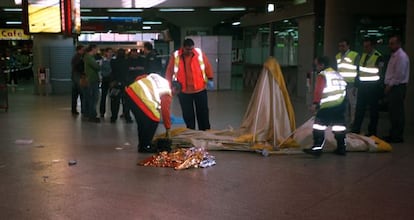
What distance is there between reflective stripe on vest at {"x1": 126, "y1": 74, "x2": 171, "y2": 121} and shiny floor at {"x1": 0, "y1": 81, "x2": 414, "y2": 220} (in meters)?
0.70

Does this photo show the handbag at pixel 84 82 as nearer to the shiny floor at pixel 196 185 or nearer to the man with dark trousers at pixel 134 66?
the man with dark trousers at pixel 134 66

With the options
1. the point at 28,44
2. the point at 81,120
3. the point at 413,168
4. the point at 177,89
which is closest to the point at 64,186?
the point at 177,89

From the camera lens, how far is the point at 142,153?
26.9 ft

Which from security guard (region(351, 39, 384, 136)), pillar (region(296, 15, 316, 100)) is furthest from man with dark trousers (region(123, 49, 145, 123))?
pillar (region(296, 15, 316, 100))

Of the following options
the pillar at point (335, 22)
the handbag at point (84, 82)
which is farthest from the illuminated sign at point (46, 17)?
the pillar at point (335, 22)

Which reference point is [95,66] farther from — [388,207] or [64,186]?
[388,207]

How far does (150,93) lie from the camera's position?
25.7 feet

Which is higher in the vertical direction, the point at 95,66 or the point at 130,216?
the point at 95,66

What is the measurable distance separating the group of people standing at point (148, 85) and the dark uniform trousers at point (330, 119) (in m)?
2.20

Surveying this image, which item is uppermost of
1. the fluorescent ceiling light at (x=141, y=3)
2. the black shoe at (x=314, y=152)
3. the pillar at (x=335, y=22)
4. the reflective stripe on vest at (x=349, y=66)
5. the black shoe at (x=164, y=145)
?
the fluorescent ceiling light at (x=141, y=3)

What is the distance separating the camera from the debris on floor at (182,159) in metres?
7.14

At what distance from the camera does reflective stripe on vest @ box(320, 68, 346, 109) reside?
25.3 ft

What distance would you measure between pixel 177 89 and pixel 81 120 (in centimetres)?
423

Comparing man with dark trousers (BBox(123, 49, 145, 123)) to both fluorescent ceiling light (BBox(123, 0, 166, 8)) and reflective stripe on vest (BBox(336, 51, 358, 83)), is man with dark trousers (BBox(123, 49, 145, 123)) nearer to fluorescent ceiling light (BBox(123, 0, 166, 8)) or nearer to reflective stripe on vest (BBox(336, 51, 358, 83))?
reflective stripe on vest (BBox(336, 51, 358, 83))
